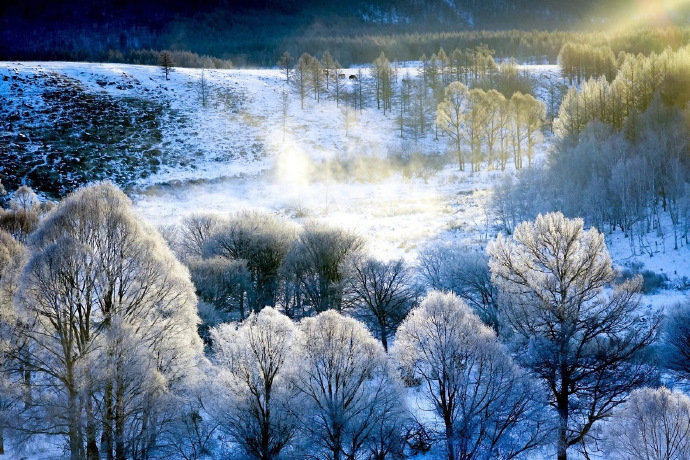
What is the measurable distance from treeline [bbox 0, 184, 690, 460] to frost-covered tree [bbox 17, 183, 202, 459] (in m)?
0.07

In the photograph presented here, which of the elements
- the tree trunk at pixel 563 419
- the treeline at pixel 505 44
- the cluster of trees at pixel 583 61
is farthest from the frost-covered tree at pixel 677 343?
the treeline at pixel 505 44

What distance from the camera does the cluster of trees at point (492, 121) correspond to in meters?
68.4

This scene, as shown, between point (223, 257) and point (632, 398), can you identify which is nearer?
point (632, 398)

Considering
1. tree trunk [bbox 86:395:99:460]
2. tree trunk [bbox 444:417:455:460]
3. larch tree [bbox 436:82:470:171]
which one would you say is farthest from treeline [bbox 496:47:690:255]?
tree trunk [bbox 86:395:99:460]

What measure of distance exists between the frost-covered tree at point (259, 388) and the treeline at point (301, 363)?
7 cm

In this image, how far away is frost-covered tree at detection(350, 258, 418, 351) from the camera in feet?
112

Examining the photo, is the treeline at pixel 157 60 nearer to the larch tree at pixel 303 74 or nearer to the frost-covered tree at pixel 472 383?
the larch tree at pixel 303 74

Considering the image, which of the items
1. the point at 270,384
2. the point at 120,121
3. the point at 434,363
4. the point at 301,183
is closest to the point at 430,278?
the point at 434,363

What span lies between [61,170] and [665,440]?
65.5 meters

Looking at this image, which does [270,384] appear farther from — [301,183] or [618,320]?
[301,183]

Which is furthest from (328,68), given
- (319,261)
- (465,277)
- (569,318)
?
(569,318)

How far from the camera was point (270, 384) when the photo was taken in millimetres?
23641

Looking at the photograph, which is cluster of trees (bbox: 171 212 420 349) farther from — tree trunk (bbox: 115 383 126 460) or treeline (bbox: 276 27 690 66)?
treeline (bbox: 276 27 690 66)

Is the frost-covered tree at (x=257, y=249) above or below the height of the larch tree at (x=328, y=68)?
below
